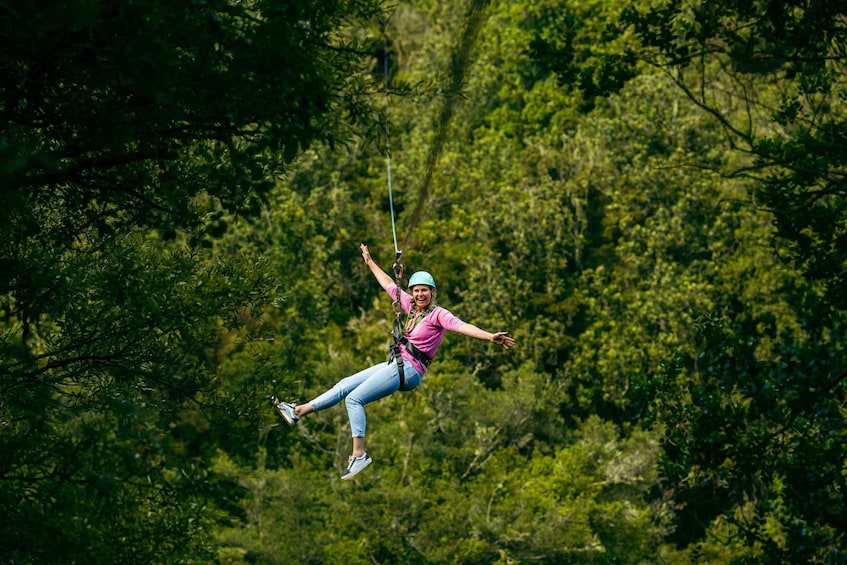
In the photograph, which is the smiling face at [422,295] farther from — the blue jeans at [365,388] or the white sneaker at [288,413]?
the white sneaker at [288,413]

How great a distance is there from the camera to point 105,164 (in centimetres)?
1045

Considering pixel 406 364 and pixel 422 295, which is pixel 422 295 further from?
pixel 406 364

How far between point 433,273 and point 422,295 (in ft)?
109

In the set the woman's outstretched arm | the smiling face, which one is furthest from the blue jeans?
the woman's outstretched arm

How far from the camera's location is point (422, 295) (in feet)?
37.6

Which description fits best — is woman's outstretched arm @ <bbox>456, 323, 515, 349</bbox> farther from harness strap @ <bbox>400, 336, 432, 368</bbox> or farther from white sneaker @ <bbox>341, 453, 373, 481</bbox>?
white sneaker @ <bbox>341, 453, 373, 481</bbox>

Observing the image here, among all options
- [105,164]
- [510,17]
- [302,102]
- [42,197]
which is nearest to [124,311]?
[42,197]

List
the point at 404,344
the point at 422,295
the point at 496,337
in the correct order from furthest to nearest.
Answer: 1. the point at 404,344
2. the point at 422,295
3. the point at 496,337

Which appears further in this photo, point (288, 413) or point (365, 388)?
point (288, 413)

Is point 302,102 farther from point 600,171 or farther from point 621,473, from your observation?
point 600,171

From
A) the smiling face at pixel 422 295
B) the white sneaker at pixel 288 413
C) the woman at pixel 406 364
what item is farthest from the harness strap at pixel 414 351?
the white sneaker at pixel 288 413

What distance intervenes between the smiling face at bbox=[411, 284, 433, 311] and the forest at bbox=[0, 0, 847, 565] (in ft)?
1.17

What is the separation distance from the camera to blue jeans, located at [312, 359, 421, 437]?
1156 centimetres

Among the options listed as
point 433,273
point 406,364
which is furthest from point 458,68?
point 433,273
